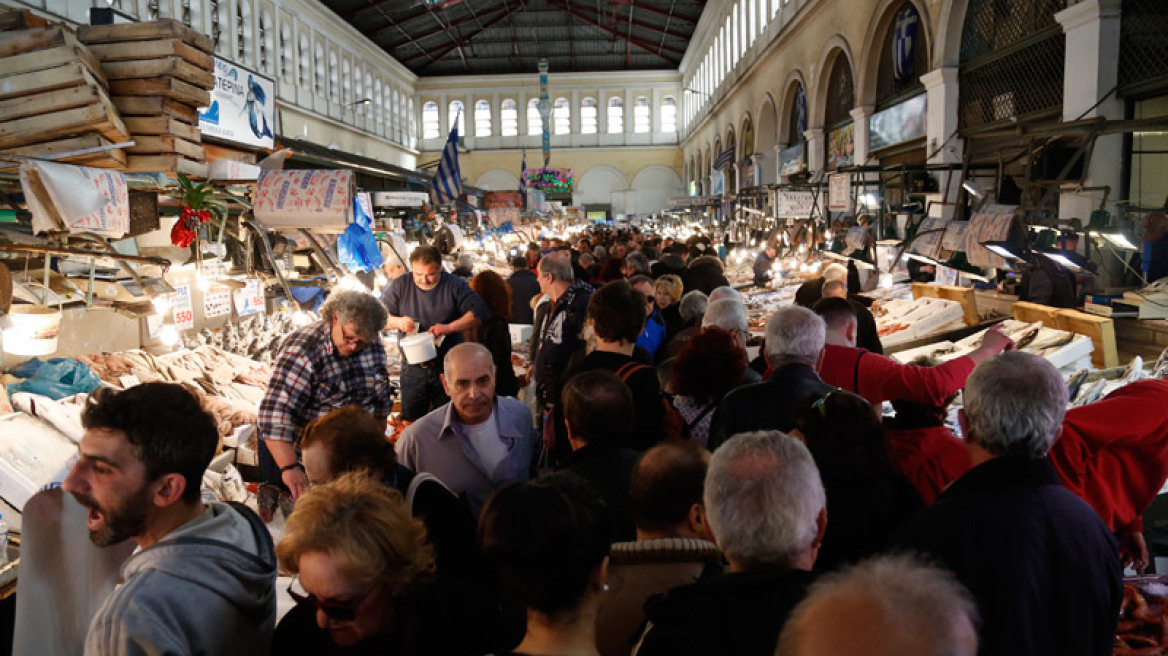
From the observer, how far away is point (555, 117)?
48125mm

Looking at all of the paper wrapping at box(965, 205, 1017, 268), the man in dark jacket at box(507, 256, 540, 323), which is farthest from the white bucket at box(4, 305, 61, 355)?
the paper wrapping at box(965, 205, 1017, 268)

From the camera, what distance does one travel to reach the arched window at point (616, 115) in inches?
1908

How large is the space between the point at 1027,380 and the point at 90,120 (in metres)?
4.04

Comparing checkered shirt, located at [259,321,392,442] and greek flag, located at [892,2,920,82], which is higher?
greek flag, located at [892,2,920,82]

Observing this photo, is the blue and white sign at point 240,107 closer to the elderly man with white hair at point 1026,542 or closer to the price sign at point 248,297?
the price sign at point 248,297

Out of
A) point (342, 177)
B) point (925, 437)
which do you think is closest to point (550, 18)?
point (342, 177)

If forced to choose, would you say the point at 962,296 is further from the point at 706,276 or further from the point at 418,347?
the point at 418,347

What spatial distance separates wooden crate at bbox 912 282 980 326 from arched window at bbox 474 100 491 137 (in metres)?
41.8

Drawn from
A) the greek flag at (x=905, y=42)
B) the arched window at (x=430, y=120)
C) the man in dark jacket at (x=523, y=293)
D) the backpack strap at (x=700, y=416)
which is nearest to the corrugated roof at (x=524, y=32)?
the arched window at (x=430, y=120)

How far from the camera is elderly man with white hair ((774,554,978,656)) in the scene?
1.04 metres

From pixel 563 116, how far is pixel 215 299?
43.7m

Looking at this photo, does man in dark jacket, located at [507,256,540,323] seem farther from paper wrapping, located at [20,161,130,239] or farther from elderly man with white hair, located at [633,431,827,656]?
elderly man with white hair, located at [633,431,827,656]

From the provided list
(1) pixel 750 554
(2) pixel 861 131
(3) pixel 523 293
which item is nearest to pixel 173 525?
(1) pixel 750 554

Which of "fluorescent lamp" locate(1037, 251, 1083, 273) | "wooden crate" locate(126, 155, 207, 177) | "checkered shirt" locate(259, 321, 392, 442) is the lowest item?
"checkered shirt" locate(259, 321, 392, 442)
